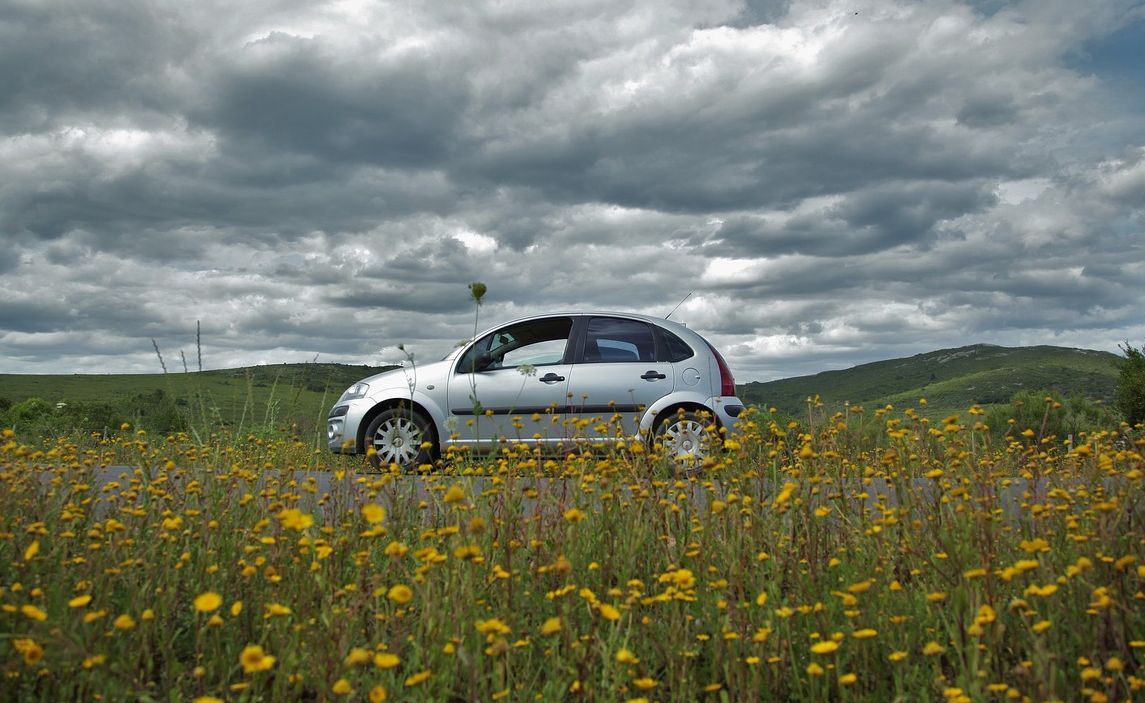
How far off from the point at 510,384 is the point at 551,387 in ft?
1.64

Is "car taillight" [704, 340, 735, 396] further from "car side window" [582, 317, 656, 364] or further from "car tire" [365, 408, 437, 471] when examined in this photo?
"car tire" [365, 408, 437, 471]

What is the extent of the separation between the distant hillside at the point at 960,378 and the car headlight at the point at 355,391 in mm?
51831

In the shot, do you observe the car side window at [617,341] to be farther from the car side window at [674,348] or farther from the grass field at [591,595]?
the grass field at [591,595]

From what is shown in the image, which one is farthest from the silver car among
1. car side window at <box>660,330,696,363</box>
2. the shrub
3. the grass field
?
the shrub

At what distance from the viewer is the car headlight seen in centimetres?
1056

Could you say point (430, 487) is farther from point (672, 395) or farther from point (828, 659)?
point (672, 395)

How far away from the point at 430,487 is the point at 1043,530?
324 cm

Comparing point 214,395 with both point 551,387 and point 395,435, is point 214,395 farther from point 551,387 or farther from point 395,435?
point 551,387

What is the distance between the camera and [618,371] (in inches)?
389

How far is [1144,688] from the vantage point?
2.93 meters

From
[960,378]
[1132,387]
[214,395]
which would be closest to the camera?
[214,395]

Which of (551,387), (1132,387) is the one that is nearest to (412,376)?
(551,387)

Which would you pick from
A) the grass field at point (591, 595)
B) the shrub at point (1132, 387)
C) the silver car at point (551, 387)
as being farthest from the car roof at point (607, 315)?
the shrub at point (1132, 387)

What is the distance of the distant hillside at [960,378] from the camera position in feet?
226
